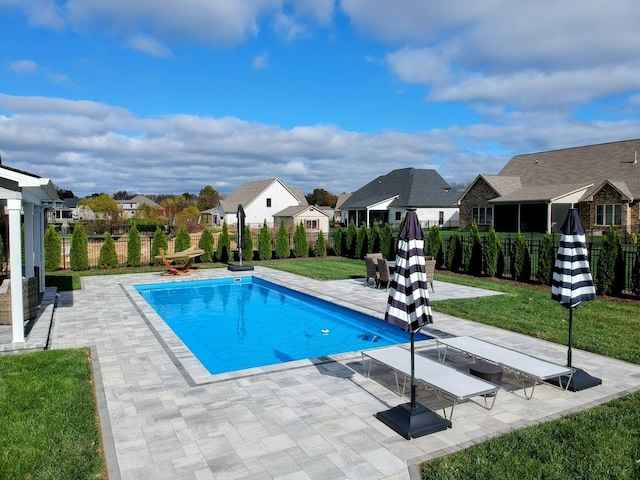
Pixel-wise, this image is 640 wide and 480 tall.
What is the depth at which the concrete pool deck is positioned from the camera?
403 centimetres

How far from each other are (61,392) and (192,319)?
19.0 ft

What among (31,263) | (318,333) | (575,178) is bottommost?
(318,333)

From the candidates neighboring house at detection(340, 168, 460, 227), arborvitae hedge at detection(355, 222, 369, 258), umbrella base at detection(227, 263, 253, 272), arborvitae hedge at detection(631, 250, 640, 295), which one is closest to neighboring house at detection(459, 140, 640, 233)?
neighboring house at detection(340, 168, 460, 227)

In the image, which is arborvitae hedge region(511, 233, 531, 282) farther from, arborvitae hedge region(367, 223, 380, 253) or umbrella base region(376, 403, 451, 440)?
umbrella base region(376, 403, 451, 440)

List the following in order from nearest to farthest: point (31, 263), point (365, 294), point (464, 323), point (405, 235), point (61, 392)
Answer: point (405, 235), point (61, 392), point (464, 323), point (31, 263), point (365, 294)

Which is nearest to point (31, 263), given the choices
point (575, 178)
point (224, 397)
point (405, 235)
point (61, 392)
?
point (61, 392)

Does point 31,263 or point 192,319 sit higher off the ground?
point 31,263

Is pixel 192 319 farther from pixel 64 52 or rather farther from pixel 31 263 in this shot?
pixel 64 52

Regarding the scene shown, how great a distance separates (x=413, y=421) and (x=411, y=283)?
4.54ft

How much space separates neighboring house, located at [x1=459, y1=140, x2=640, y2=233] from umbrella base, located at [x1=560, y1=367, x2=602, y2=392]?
26923 mm

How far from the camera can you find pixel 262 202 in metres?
54.3

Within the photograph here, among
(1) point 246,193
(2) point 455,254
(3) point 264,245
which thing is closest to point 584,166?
(2) point 455,254

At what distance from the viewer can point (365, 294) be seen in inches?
509

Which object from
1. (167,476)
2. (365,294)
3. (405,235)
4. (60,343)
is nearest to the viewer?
(167,476)
